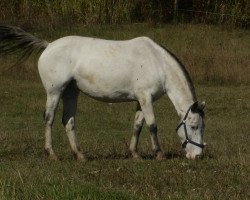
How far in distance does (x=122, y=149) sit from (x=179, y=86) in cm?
155

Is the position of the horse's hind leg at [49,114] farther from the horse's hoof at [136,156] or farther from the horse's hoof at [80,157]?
the horse's hoof at [136,156]

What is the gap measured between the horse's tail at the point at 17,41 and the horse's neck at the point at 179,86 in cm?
198

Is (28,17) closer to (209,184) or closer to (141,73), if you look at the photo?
(141,73)

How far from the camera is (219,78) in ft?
73.3

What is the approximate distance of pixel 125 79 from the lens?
10.5 meters

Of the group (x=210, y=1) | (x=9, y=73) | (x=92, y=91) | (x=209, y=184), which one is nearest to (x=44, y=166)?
(x=92, y=91)

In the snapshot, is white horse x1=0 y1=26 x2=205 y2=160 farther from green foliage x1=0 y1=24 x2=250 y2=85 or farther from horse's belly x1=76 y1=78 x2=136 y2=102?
green foliage x1=0 y1=24 x2=250 y2=85

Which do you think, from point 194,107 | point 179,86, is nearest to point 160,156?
point 194,107

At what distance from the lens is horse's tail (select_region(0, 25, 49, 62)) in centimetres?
1117

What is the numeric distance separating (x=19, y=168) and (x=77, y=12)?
2332 centimetres

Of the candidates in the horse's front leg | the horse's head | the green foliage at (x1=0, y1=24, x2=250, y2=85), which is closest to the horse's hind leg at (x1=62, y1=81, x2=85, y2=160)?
the horse's front leg

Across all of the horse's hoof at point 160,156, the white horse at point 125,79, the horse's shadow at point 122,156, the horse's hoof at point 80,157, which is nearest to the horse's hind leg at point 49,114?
the white horse at point 125,79

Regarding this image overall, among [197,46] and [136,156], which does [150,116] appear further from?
[197,46]

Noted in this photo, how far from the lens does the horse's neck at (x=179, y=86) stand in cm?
1059
